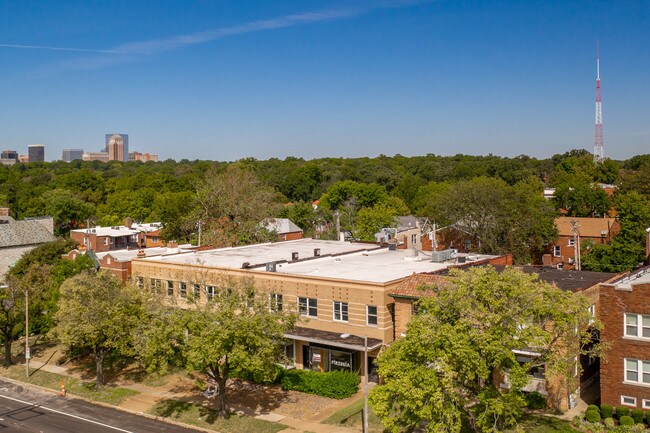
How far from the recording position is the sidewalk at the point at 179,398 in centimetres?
3153

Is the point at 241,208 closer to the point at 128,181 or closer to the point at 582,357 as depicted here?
the point at 582,357

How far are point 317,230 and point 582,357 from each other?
70784mm

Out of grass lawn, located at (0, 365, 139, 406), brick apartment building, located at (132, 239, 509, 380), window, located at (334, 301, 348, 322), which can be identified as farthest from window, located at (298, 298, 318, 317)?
grass lawn, located at (0, 365, 139, 406)

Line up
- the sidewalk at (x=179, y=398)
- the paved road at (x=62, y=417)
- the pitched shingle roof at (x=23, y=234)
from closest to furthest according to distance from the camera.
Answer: the sidewalk at (x=179, y=398), the paved road at (x=62, y=417), the pitched shingle roof at (x=23, y=234)

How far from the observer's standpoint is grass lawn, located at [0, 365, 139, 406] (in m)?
37.9

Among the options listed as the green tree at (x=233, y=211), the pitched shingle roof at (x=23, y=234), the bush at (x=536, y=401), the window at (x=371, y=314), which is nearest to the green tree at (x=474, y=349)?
the bush at (x=536, y=401)

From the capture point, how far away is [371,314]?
126 ft

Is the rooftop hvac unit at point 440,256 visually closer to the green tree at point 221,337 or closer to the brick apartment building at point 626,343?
the brick apartment building at point 626,343

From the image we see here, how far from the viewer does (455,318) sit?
25469 mm

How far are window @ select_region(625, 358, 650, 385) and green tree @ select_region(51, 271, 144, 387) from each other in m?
26.7

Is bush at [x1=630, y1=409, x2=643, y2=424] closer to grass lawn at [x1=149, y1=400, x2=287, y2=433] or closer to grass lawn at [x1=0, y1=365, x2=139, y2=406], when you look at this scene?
grass lawn at [x1=149, y1=400, x2=287, y2=433]

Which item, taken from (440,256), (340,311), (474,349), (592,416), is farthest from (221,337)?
(440,256)

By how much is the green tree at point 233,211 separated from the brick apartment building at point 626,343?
4828 cm

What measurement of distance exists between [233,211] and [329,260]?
28.0 m
